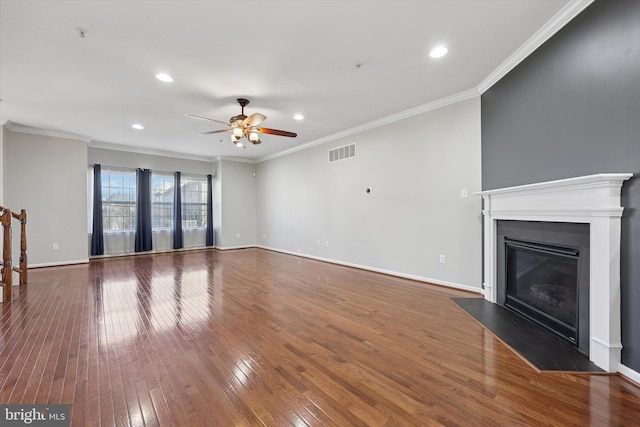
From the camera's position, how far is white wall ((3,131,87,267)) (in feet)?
17.6

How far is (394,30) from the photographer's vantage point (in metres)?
2.54

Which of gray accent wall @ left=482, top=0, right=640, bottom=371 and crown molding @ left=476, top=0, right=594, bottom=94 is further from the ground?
crown molding @ left=476, top=0, right=594, bottom=94

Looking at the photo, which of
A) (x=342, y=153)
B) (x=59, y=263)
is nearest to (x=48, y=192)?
(x=59, y=263)


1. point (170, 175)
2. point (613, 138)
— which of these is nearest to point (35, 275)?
point (170, 175)

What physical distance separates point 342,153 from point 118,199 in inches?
232

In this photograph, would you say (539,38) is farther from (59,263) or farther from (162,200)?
(59,263)

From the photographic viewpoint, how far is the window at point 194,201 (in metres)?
8.07

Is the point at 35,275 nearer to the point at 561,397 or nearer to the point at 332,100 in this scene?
the point at 332,100

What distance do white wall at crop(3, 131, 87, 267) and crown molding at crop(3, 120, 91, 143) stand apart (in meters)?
0.07

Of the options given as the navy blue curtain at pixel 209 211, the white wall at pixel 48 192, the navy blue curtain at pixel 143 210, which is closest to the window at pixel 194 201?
the navy blue curtain at pixel 209 211

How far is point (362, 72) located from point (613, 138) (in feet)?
7.93

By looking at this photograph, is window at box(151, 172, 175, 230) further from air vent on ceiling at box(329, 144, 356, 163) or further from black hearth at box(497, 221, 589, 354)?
black hearth at box(497, 221, 589, 354)

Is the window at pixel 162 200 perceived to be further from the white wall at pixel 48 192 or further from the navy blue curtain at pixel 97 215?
the white wall at pixel 48 192

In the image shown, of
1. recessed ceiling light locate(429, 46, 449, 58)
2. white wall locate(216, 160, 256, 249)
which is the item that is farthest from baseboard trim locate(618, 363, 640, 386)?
white wall locate(216, 160, 256, 249)
